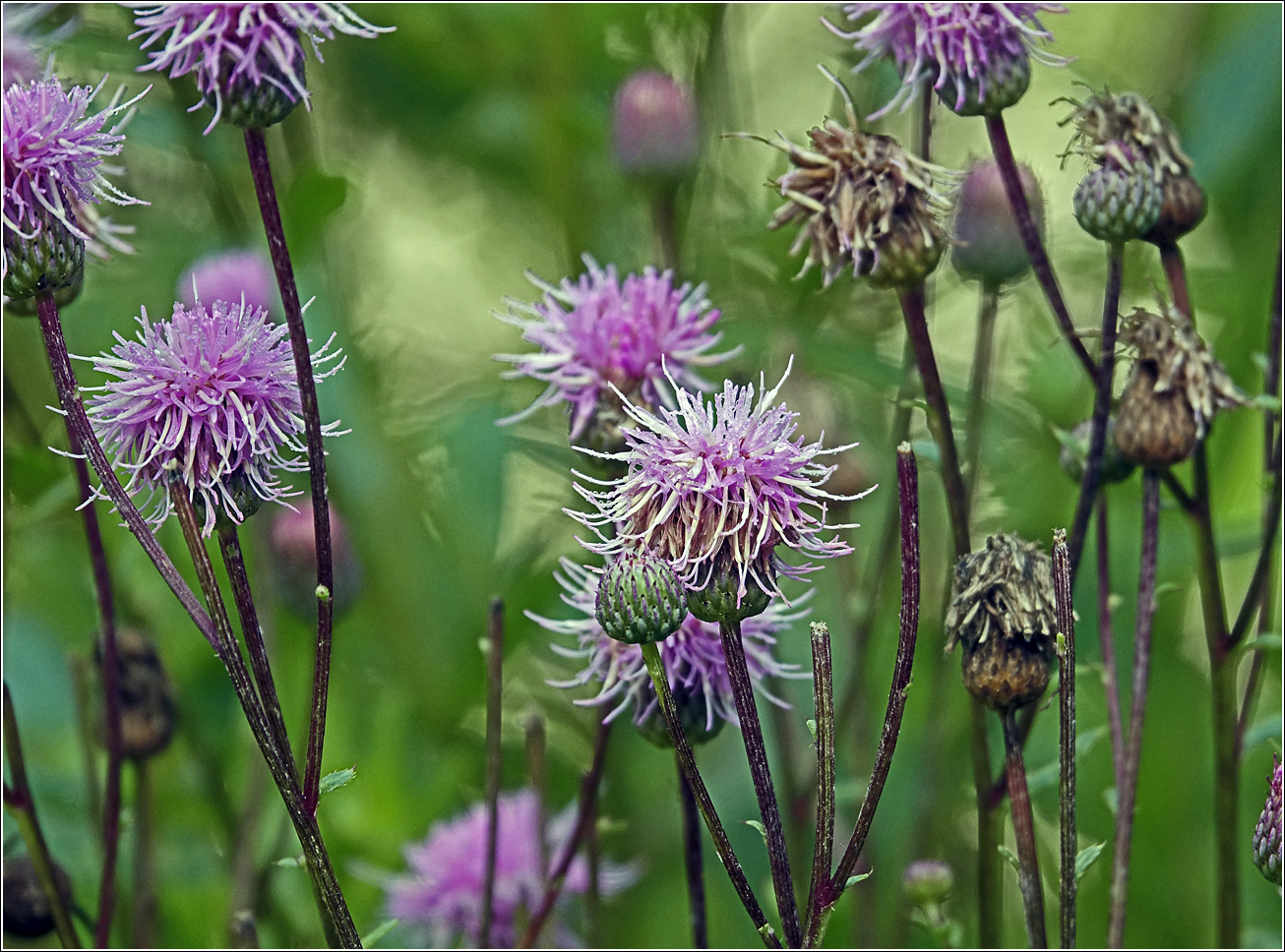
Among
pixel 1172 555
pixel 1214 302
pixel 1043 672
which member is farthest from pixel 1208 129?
pixel 1043 672

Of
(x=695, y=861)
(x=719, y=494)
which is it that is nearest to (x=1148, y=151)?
(x=719, y=494)

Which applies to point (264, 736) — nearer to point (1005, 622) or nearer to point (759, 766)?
point (759, 766)

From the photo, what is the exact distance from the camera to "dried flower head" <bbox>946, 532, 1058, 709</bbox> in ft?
2.59

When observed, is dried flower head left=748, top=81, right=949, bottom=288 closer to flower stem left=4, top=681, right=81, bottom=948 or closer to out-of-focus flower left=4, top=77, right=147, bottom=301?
out-of-focus flower left=4, top=77, right=147, bottom=301

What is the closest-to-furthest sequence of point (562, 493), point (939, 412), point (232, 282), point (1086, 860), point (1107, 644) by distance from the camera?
point (1086, 860) → point (939, 412) → point (1107, 644) → point (232, 282) → point (562, 493)

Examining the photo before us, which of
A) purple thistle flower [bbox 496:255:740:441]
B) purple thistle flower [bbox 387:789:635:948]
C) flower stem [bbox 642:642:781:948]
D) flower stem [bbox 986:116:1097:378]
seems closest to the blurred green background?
purple thistle flower [bbox 387:789:635:948]

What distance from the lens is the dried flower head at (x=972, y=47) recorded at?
93 cm

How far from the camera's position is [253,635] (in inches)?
27.1

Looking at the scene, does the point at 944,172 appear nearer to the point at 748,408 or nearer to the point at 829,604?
the point at 748,408

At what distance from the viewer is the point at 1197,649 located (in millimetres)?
1537

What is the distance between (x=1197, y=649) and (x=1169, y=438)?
0.69 metres

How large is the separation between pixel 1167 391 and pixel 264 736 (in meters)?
0.62

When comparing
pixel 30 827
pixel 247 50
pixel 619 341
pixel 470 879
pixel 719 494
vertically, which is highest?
pixel 247 50

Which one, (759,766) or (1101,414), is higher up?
(1101,414)
